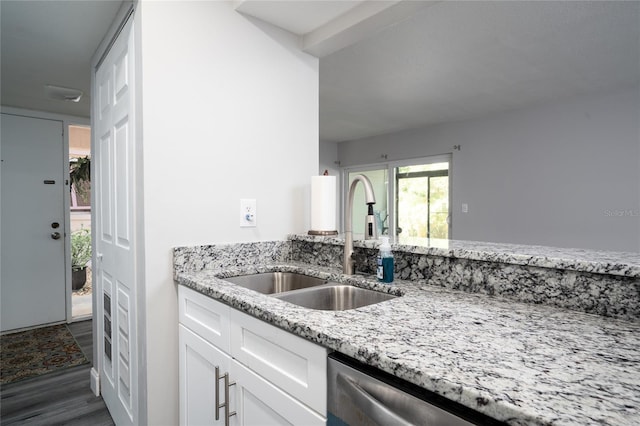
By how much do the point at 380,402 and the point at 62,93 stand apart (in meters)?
3.42

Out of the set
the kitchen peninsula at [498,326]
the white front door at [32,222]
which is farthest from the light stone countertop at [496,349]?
the white front door at [32,222]

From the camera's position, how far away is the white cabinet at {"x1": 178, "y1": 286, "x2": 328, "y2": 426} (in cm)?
85

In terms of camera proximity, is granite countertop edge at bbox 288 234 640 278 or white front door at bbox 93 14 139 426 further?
white front door at bbox 93 14 139 426

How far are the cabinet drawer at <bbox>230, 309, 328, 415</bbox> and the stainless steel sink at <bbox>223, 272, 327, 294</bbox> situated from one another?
0.47 meters

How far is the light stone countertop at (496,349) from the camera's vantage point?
20.1 inches

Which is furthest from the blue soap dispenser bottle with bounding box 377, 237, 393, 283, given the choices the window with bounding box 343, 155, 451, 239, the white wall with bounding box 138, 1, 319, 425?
the window with bounding box 343, 155, 451, 239

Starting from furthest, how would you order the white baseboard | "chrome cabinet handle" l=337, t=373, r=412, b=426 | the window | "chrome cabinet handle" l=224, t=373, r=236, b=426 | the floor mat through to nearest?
1. the window
2. the floor mat
3. the white baseboard
4. "chrome cabinet handle" l=224, t=373, r=236, b=426
5. "chrome cabinet handle" l=337, t=373, r=412, b=426

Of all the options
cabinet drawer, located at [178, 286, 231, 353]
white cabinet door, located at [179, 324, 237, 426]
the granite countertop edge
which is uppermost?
the granite countertop edge

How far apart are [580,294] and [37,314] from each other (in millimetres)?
4428

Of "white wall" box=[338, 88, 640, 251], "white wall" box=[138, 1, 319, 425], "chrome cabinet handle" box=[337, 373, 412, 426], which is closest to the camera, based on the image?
"chrome cabinet handle" box=[337, 373, 412, 426]

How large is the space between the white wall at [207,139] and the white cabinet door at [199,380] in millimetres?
89

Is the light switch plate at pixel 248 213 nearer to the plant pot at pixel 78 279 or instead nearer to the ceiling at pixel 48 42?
the ceiling at pixel 48 42

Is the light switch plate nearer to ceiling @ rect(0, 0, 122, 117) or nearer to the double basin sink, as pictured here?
the double basin sink

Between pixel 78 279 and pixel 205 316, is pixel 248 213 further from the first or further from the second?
pixel 78 279
